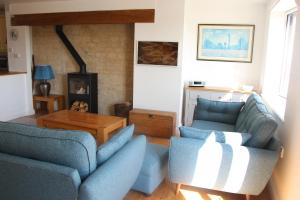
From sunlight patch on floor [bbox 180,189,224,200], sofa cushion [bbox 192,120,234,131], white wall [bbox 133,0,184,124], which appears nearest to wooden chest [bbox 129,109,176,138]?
white wall [bbox 133,0,184,124]

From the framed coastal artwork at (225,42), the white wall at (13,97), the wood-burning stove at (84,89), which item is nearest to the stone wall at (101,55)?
the wood-burning stove at (84,89)

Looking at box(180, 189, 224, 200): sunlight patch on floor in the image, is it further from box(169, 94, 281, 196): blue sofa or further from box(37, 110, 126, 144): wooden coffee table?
box(37, 110, 126, 144): wooden coffee table

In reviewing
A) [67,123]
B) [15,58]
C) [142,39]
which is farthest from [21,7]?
[67,123]

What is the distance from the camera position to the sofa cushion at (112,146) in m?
1.81

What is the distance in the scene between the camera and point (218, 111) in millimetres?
3680

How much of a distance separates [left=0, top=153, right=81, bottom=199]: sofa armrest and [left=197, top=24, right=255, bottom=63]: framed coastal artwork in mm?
3933

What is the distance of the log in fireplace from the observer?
16.8 feet

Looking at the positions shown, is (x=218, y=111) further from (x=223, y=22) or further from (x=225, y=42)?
(x=223, y=22)

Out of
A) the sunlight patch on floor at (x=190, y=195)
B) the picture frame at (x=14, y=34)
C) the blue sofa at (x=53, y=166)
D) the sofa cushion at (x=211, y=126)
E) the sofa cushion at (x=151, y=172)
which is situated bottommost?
the sunlight patch on floor at (x=190, y=195)

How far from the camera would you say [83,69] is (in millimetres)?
5254

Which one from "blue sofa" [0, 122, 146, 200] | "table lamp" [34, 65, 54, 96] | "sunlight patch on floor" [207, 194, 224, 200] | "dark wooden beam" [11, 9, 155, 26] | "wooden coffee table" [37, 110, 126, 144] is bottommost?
"sunlight patch on floor" [207, 194, 224, 200]

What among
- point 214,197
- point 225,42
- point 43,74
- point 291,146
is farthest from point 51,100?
point 291,146

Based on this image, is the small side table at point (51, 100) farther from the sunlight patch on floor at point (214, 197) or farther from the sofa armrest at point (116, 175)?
the sunlight patch on floor at point (214, 197)

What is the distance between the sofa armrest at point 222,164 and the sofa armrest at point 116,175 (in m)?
0.39
